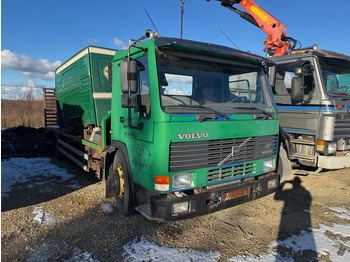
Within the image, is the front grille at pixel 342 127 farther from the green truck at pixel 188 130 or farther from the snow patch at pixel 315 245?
the snow patch at pixel 315 245

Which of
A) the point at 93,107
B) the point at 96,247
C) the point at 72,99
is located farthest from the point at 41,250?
the point at 72,99

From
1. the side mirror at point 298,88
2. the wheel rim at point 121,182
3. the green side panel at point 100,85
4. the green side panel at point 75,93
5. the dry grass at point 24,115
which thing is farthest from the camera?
the dry grass at point 24,115

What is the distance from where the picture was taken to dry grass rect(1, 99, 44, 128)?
17.5m

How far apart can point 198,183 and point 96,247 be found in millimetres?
1508

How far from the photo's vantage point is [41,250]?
10.0 ft

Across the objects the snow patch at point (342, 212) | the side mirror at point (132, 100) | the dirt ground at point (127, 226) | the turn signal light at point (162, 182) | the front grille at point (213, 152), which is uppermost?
the side mirror at point (132, 100)

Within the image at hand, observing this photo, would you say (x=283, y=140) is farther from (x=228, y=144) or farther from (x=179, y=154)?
(x=179, y=154)

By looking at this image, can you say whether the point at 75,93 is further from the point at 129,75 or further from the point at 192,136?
the point at 192,136

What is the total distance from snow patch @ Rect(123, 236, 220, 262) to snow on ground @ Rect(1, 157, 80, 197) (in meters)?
2.91

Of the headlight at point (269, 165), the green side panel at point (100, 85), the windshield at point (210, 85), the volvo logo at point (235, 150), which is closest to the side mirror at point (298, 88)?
the windshield at point (210, 85)

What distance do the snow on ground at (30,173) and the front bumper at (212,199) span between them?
326cm

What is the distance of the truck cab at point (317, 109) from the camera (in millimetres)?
Result: 4656

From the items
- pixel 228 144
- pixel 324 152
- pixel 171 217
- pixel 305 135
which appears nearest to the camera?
pixel 171 217

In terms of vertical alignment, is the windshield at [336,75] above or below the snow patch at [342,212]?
above
